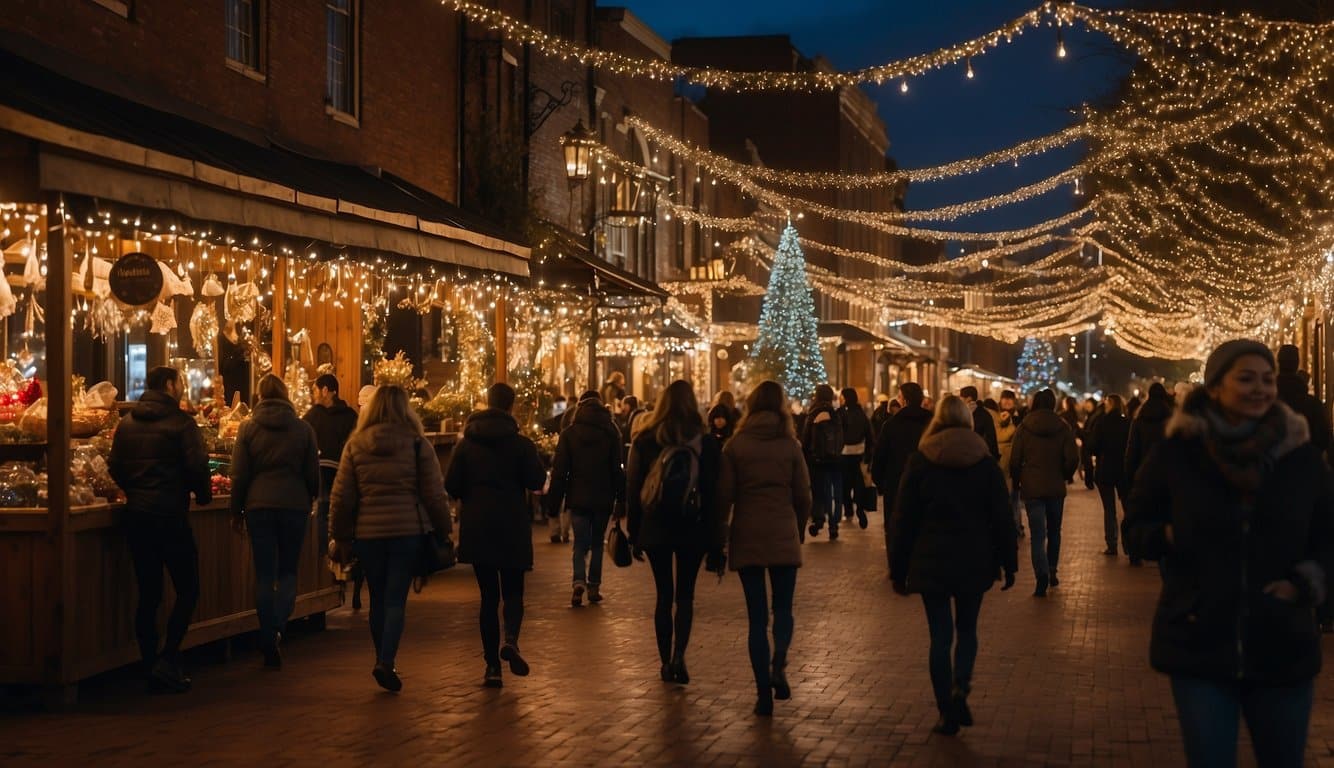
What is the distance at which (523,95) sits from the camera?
2766 cm

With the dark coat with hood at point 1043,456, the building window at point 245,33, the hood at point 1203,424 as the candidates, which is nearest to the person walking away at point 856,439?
the dark coat with hood at point 1043,456

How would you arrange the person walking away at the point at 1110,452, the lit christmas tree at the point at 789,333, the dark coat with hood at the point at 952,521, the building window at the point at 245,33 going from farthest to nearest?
1. the lit christmas tree at the point at 789,333
2. the person walking away at the point at 1110,452
3. the building window at the point at 245,33
4. the dark coat with hood at the point at 952,521

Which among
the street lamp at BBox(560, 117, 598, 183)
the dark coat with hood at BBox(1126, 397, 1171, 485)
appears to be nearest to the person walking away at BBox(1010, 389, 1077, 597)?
the dark coat with hood at BBox(1126, 397, 1171, 485)

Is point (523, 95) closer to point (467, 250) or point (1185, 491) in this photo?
point (467, 250)

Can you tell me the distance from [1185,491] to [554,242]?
63.8 ft

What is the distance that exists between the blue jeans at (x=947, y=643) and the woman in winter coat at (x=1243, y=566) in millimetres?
3419

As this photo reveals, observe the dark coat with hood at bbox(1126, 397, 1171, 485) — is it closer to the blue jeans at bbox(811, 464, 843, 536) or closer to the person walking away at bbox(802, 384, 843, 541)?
the blue jeans at bbox(811, 464, 843, 536)

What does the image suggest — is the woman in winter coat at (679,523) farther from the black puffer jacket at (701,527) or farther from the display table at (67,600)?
the display table at (67,600)

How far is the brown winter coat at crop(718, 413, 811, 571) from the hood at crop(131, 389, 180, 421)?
3.33 m

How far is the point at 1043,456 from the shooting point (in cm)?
1633

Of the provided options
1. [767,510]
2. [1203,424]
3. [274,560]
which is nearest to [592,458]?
[274,560]

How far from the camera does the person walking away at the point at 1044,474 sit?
15.9 m

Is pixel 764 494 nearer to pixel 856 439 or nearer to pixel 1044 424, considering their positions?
pixel 1044 424

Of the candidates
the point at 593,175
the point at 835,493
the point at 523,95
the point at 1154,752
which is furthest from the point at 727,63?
the point at 1154,752
